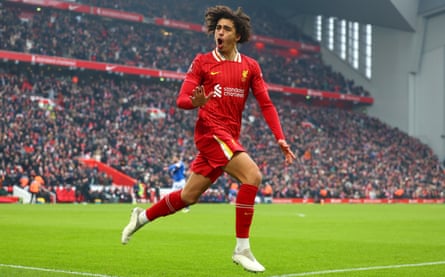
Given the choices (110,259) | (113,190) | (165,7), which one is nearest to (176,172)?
(113,190)

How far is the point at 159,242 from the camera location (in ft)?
40.4

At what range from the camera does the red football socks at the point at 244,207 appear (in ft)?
24.9

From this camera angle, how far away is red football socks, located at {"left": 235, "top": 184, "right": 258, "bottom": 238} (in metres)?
7.60

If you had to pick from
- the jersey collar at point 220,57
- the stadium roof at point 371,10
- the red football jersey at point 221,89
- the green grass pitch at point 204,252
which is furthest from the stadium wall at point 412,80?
the red football jersey at point 221,89

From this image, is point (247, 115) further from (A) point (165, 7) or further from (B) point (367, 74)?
(B) point (367, 74)

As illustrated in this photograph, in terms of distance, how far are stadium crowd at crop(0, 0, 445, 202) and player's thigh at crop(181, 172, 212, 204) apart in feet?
92.5

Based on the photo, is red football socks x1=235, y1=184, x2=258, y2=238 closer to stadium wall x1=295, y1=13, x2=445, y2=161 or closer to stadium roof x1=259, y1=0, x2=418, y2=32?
stadium roof x1=259, y1=0, x2=418, y2=32

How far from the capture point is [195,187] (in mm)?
7926

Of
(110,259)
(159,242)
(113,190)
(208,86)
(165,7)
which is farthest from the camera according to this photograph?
(165,7)

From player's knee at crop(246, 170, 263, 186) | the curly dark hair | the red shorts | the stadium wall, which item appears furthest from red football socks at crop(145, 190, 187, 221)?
the stadium wall

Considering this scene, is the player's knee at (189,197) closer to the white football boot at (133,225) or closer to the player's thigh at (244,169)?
the player's thigh at (244,169)

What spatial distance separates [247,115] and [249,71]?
47772mm

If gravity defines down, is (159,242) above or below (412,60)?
below

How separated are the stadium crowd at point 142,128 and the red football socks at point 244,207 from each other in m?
28.7
